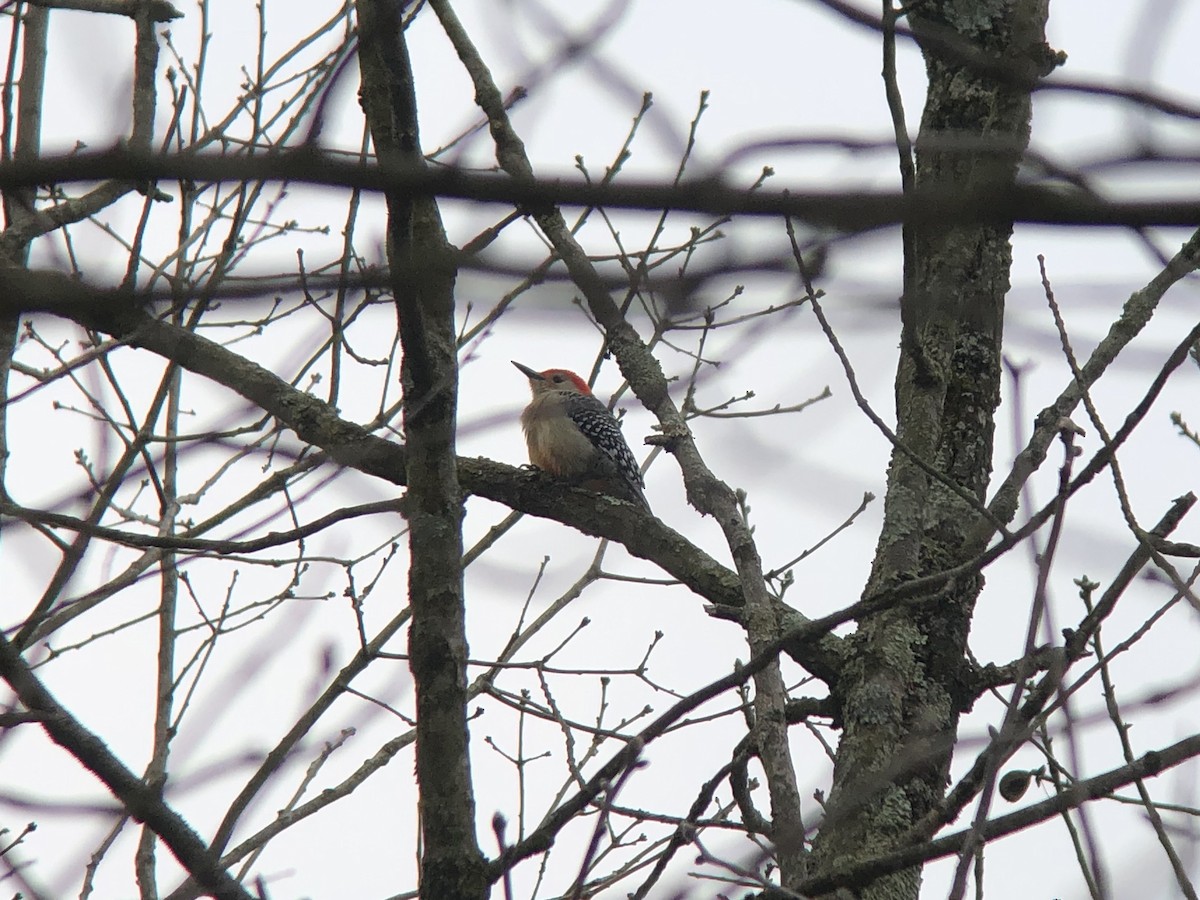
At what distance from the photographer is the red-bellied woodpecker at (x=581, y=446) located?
812cm

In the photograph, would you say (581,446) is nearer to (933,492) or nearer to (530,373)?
(530,373)

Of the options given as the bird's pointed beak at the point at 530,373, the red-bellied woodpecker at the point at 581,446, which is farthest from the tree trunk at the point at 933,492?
the bird's pointed beak at the point at 530,373

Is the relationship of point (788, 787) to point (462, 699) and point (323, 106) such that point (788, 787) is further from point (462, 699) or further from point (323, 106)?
point (323, 106)

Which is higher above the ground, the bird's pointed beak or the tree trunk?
the bird's pointed beak

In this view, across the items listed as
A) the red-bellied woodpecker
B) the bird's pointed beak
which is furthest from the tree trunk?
the bird's pointed beak

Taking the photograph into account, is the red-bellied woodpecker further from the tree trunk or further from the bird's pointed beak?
the tree trunk

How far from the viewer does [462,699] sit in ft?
9.27

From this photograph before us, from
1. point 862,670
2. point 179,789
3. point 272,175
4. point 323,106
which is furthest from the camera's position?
point 862,670

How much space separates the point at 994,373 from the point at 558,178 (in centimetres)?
353

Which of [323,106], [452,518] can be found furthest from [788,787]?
[323,106]

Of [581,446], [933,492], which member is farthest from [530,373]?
[933,492]

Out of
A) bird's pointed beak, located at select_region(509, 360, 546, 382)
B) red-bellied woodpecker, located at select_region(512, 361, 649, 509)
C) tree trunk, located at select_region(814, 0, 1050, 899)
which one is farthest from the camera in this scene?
bird's pointed beak, located at select_region(509, 360, 546, 382)

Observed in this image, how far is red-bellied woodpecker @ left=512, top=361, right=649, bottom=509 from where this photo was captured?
8.12 m

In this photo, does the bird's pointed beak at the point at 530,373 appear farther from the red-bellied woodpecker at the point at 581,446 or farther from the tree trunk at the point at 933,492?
the tree trunk at the point at 933,492
